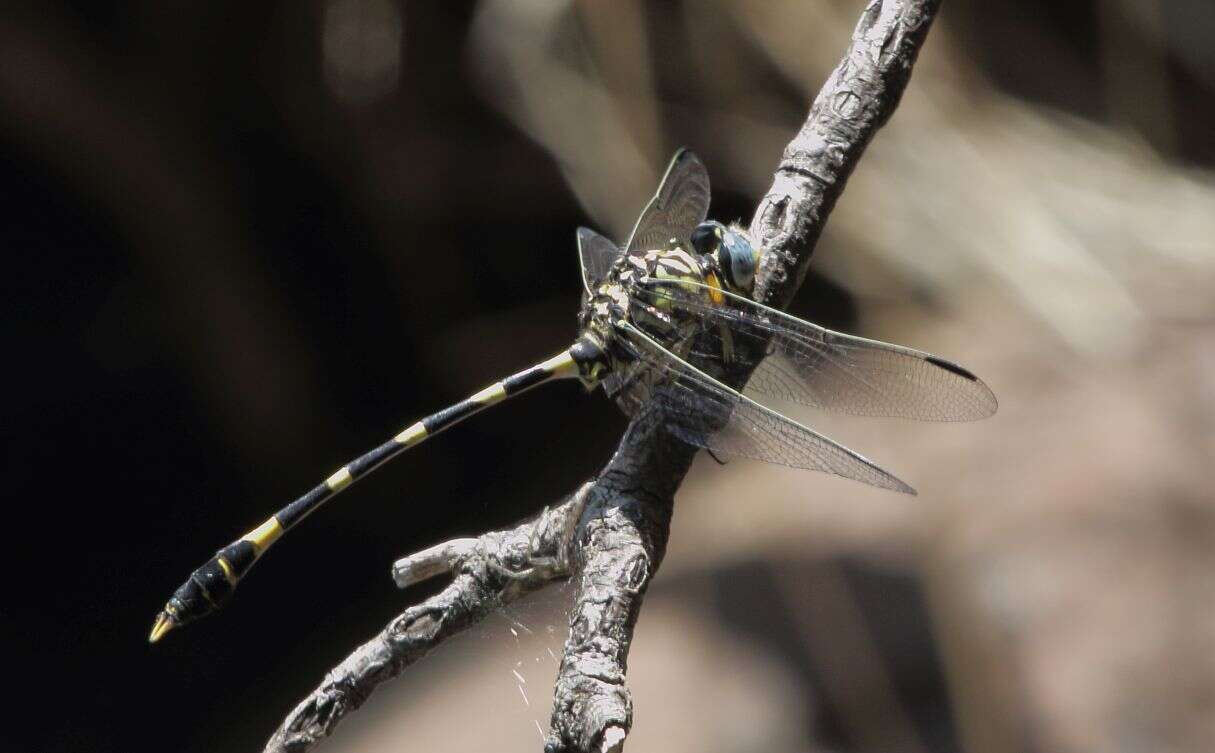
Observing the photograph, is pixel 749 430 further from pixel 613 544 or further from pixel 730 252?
pixel 613 544

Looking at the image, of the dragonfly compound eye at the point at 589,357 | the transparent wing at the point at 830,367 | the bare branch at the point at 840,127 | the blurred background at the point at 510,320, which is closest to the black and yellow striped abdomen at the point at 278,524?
the dragonfly compound eye at the point at 589,357

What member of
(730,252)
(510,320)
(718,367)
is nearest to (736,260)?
(730,252)

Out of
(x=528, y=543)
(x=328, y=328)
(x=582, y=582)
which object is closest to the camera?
(x=582, y=582)

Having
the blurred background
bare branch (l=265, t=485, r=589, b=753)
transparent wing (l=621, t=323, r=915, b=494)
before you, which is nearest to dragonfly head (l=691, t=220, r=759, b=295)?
transparent wing (l=621, t=323, r=915, b=494)

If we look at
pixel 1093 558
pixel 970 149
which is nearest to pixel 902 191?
pixel 970 149

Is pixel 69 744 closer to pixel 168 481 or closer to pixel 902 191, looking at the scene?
pixel 168 481

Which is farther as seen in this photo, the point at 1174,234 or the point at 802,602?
the point at 1174,234

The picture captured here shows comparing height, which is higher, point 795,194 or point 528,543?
point 795,194

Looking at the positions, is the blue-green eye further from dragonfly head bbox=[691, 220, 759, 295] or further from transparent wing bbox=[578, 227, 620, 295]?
transparent wing bbox=[578, 227, 620, 295]
